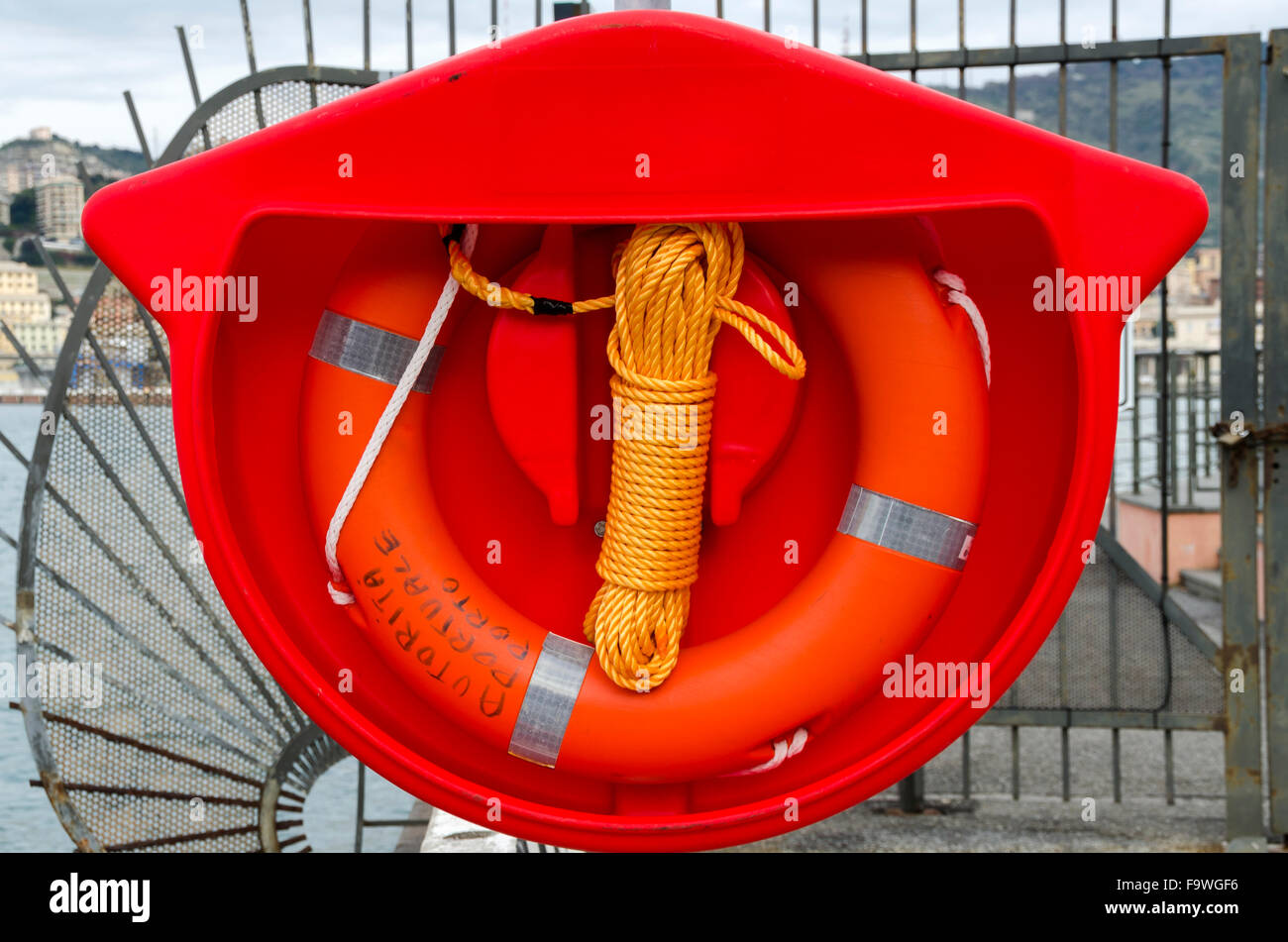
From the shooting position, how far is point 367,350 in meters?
1.46

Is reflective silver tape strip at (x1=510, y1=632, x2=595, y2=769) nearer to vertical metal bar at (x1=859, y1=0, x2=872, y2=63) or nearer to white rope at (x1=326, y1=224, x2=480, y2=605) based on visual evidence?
white rope at (x1=326, y1=224, x2=480, y2=605)

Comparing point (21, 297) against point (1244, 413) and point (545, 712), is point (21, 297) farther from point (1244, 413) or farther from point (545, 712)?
point (1244, 413)

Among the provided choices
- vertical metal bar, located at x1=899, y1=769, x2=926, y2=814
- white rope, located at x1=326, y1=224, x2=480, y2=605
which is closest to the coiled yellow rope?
white rope, located at x1=326, y1=224, x2=480, y2=605

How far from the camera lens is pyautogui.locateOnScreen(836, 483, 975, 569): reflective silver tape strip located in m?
1.43

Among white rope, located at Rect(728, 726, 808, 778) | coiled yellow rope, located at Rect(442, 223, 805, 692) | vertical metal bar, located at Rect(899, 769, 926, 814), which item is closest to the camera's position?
coiled yellow rope, located at Rect(442, 223, 805, 692)

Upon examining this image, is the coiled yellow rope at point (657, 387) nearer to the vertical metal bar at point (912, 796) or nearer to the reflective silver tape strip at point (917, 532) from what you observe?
the reflective silver tape strip at point (917, 532)

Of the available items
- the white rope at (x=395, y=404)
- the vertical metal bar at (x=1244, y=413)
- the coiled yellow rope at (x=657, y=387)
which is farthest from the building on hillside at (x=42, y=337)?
the vertical metal bar at (x=1244, y=413)

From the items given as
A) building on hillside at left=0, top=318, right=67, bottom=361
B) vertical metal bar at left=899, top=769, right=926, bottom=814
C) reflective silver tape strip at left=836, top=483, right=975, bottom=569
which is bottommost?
vertical metal bar at left=899, top=769, right=926, bottom=814

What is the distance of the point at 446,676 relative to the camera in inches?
57.6

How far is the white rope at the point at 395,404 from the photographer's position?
57.0 inches

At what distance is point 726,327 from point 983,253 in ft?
1.30

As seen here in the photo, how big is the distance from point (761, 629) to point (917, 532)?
0.80ft

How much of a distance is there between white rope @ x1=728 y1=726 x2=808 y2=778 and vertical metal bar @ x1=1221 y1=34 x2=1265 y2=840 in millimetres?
1337

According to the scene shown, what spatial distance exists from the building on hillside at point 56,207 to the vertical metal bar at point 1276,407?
233 cm
